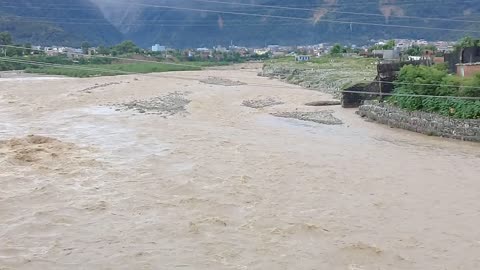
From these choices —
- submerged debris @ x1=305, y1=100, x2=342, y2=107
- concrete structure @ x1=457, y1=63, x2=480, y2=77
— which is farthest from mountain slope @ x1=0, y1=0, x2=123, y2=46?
concrete structure @ x1=457, y1=63, x2=480, y2=77

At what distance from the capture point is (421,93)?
14.8 meters

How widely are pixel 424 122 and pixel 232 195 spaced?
7275 millimetres

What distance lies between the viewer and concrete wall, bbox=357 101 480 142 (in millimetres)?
12992

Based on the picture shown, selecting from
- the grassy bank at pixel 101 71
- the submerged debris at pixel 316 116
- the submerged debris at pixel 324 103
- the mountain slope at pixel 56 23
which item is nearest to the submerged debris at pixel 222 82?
the grassy bank at pixel 101 71

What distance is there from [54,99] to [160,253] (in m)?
16.6

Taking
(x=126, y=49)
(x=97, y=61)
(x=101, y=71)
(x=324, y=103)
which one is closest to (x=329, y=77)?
(x=324, y=103)

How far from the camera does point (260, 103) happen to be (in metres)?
21.3

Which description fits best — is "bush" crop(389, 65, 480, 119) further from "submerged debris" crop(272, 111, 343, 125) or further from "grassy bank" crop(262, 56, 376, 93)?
"grassy bank" crop(262, 56, 376, 93)

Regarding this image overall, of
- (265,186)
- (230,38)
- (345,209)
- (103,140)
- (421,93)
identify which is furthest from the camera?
(230,38)

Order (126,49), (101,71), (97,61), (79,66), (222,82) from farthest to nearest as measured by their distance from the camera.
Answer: (126,49) → (97,61) → (79,66) → (101,71) → (222,82)

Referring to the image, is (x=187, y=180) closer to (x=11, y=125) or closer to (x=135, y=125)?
(x=135, y=125)

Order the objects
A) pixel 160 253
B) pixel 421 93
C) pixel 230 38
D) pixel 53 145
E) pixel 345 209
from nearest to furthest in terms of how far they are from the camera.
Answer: pixel 160 253, pixel 345 209, pixel 53 145, pixel 421 93, pixel 230 38

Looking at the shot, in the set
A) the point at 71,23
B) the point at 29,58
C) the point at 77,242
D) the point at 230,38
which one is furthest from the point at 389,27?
the point at 77,242

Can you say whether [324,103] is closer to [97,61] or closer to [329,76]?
[329,76]
